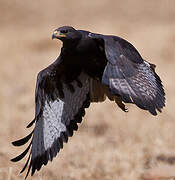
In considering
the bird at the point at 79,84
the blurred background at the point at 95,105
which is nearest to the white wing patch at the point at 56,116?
the bird at the point at 79,84

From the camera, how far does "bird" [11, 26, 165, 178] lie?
549 centimetres

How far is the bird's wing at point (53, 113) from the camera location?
6.34 metres

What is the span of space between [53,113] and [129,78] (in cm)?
123

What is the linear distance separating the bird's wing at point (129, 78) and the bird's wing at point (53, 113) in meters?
0.76

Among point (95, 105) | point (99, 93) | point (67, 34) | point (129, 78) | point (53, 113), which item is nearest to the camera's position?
point (129, 78)

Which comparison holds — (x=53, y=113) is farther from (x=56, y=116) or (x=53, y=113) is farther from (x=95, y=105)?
(x=95, y=105)

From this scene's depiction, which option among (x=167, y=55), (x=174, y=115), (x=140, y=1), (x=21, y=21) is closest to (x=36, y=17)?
(x=21, y=21)

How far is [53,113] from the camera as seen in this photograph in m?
6.50

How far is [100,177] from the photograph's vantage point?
688 centimetres

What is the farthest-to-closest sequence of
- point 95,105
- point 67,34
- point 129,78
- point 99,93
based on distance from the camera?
point 95,105
point 99,93
point 67,34
point 129,78

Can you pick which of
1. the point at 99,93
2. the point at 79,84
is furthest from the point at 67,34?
the point at 99,93

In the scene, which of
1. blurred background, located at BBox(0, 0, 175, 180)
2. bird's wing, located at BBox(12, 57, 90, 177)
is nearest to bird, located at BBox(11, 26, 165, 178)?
bird's wing, located at BBox(12, 57, 90, 177)

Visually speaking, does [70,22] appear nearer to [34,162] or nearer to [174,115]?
[174,115]

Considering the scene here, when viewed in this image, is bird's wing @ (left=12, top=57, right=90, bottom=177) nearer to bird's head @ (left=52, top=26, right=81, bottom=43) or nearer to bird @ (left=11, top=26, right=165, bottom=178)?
bird @ (left=11, top=26, right=165, bottom=178)
